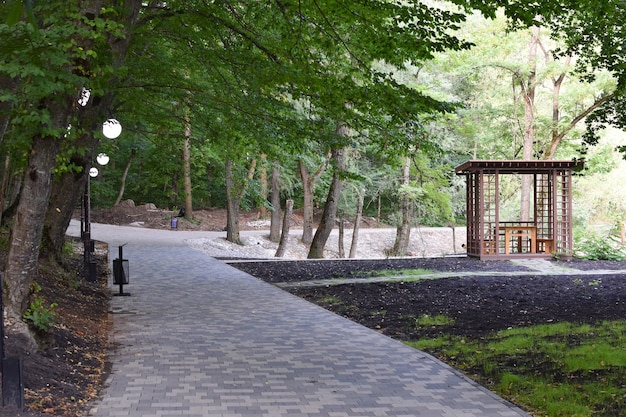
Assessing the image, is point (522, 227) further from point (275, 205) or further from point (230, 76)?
point (275, 205)

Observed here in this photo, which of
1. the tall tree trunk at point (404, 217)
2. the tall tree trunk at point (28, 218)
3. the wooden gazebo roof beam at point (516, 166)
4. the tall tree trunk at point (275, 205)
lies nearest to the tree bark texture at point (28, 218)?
the tall tree trunk at point (28, 218)

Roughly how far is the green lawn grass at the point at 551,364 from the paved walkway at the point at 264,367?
33 cm

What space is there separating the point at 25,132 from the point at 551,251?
1970 centimetres

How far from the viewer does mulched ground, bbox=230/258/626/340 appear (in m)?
10.8

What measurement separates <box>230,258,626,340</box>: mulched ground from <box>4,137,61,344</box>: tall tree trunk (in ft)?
16.0

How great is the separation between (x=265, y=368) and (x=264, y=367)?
49 mm

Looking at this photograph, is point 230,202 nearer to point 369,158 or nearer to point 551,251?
point 369,158

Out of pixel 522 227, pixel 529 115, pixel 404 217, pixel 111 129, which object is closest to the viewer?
pixel 111 129

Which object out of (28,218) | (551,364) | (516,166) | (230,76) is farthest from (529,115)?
(28,218)

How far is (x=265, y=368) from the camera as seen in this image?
7344 mm

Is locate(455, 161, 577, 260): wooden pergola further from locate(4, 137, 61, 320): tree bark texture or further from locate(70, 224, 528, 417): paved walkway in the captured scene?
locate(4, 137, 61, 320): tree bark texture

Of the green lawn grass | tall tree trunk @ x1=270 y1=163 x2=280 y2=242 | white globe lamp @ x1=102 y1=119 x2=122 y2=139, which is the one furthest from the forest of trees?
tall tree trunk @ x1=270 y1=163 x2=280 y2=242

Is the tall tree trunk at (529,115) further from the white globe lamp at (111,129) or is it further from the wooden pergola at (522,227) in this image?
the white globe lamp at (111,129)

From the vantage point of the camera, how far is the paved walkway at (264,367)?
5867mm
